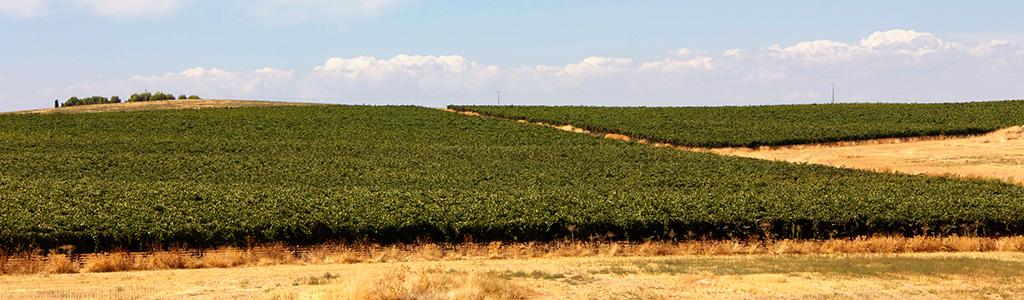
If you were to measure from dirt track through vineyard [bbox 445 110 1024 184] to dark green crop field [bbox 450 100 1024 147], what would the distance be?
27.9 inches

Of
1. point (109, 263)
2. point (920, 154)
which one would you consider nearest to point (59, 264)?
point (109, 263)

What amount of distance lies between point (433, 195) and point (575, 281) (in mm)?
12010

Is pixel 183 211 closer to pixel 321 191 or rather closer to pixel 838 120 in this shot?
pixel 321 191

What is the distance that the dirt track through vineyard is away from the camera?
45.5 meters

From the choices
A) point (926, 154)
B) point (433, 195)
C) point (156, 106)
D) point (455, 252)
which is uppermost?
point (156, 106)

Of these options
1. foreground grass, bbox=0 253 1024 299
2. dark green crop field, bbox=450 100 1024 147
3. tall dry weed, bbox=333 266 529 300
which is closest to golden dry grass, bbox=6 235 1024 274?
foreground grass, bbox=0 253 1024 299

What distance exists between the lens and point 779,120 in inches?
2970

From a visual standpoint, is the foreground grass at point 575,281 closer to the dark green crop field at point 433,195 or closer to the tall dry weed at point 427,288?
the tall dry weed at point 427,288

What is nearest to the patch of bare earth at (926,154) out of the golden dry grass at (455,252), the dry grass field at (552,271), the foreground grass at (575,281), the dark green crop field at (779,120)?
the dark green crop field at (779,120)

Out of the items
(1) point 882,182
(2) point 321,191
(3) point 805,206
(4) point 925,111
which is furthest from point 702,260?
(4) point 925,111

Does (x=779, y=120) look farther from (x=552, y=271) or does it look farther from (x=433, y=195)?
(x=552, y=271)

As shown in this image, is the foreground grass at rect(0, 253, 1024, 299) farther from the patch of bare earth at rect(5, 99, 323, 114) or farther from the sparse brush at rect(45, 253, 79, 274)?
the patch of bare earth at rect(5, 99, 323, 114)

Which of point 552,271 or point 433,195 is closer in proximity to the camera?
point 552,271

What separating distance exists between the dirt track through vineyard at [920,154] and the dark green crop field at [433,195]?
30.9 feet
